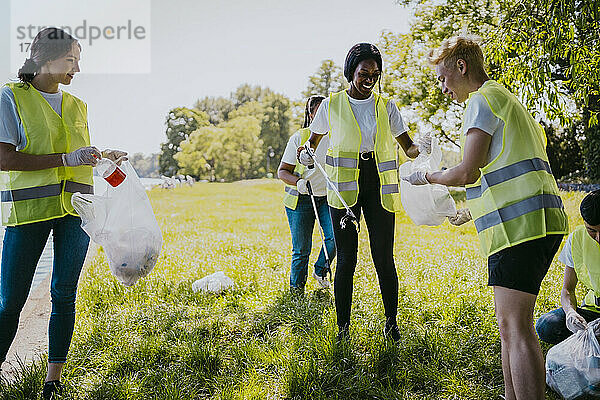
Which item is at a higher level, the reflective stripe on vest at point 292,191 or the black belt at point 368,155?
the black belt at point 368,155

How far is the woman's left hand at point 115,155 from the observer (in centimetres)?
273

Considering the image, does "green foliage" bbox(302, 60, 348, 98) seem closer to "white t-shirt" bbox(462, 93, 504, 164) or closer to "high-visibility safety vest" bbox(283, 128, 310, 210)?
"high-visibility safety vest" bbox(283, 128, 310, 210)

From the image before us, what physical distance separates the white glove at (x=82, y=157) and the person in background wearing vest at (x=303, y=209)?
1.94m

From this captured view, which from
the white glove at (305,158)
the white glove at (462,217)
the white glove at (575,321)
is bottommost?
the white glove at (575,321)

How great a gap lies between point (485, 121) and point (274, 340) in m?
2.04

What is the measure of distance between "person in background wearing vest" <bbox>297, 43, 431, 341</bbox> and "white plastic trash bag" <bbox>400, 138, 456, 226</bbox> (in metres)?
0.07

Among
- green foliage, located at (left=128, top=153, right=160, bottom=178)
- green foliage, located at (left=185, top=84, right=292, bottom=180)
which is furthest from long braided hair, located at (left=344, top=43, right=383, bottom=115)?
green foliage, located at (left=128, top=153, right=160, bottom=178)

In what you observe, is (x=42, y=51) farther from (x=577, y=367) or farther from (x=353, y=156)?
(x=577, y=367)

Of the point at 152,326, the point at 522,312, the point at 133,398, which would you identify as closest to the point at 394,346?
the point at 522,312

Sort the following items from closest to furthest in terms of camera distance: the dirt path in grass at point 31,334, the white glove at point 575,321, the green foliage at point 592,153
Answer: the white glove at point 575,321, the dirt path in grass at point 31,334, the green foliage at point 592,153

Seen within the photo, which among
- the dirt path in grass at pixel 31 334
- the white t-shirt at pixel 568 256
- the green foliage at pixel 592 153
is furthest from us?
the green foliage at pixel 592 153

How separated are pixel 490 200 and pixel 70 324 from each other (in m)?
2.13

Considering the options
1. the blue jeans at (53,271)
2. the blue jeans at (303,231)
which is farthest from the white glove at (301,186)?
the blue jeans at (53,271)

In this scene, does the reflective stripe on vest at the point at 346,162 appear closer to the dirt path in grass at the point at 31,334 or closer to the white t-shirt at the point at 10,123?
the white t-shirt at the point at 10,123
